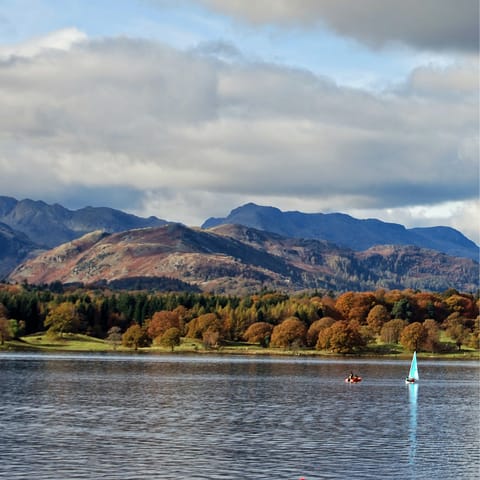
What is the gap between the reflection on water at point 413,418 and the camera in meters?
88.1

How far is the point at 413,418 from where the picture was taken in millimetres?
120375

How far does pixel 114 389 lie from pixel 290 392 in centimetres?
2854

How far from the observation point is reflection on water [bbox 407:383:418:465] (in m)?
88.1

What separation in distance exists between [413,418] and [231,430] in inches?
1169

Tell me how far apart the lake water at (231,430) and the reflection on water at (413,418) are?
0.17 m

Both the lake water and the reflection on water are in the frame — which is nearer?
the lake water

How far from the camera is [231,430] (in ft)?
333

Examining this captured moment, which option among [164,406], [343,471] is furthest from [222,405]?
[343,471]

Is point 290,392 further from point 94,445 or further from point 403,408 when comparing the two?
point 94,445

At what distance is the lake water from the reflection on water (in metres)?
0.17

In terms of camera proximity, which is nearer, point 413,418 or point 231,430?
point 231,430

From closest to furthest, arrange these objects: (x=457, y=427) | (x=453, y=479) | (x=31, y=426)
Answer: (x=453, y=479) → (x=31, y=426) → (x=457, y=427)

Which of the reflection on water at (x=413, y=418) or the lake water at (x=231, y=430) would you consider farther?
the reflection on water at (x=413, y=418)

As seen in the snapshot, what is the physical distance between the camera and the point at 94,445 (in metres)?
87.0
